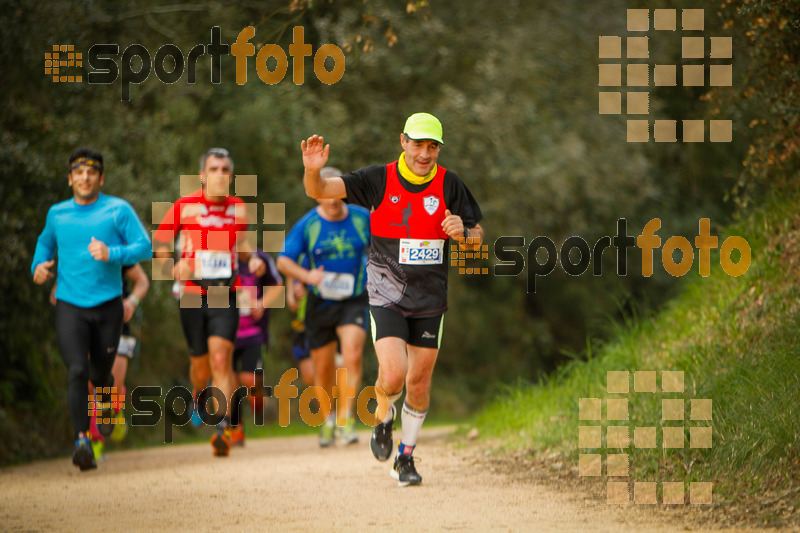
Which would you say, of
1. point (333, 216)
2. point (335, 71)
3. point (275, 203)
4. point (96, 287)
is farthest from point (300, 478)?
point (335, 71)

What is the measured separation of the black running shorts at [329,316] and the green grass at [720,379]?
1800 millimetres

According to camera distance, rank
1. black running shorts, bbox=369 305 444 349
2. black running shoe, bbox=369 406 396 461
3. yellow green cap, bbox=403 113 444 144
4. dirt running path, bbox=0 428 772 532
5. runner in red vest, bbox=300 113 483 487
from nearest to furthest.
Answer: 1. dirt running path, bbox=0 428 772 532
2. yellow green cap, bbox=403 113 444 144
3. runner in red vest, bbox=300 113 483 487
4. black running shorts, bbox=369 305 444 349
5. black running shoe, bbox=369 406 396 461

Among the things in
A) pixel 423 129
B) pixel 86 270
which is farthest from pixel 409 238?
pixel 86 270

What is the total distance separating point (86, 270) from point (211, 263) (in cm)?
122

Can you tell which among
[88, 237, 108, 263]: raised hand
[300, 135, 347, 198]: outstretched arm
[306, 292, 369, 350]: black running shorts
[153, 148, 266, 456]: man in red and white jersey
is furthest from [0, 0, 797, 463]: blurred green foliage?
[300, 135, 347, 198]: outstretched arm

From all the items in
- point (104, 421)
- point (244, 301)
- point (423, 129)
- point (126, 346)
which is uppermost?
point (423, 129)

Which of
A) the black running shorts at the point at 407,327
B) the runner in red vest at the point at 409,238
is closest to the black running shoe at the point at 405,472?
the runner in red vest at the point at 409,238

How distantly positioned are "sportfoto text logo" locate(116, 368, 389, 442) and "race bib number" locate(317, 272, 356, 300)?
743mm

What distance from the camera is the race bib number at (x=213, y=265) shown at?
9.18 m

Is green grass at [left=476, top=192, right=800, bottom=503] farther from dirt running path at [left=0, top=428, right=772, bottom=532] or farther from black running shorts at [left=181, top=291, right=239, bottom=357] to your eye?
black running shorts at [left=181, top=291, right=239, bottom=357]

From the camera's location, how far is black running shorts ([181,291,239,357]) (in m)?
9.33

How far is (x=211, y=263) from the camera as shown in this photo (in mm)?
9195

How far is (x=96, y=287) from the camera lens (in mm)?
8367

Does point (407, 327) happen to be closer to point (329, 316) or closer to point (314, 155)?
point (314, 155)
